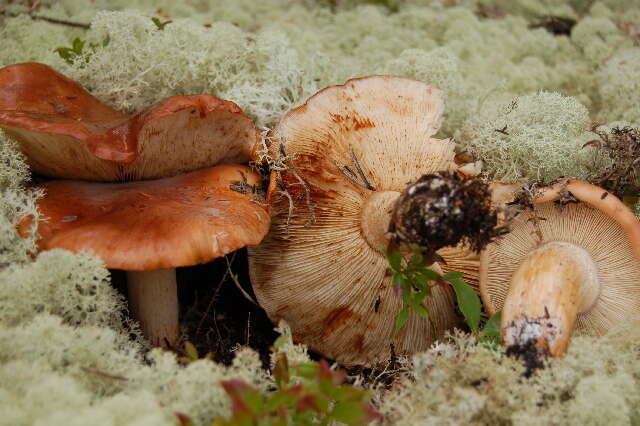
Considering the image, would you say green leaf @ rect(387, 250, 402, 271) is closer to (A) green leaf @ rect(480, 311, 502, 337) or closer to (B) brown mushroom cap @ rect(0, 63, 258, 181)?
(A) green leaf @ rect(480, 311, 502, 337)

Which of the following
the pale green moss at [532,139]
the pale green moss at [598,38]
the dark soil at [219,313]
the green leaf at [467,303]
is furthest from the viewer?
the pale green moss at [598,38]

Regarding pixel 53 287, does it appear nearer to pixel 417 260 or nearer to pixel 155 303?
pixel 155 303

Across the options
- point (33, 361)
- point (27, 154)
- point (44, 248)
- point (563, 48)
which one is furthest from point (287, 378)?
point (563, 48)

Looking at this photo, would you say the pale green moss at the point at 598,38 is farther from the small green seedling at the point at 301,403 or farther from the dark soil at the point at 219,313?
the small green seedling at the point at 301,403

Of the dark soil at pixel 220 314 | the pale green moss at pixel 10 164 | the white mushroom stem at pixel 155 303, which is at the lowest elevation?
the dark soil at pixel 220 314

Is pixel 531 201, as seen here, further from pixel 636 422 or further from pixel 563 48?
pixel 563 48

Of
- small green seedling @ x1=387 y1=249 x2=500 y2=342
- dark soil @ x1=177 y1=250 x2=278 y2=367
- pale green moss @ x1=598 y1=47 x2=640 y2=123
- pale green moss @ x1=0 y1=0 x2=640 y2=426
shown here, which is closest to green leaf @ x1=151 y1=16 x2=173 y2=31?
pale green moss @ x1=0 y1=0 x2=640 y2=426

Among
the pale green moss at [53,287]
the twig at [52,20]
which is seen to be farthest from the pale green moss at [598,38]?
the pale green moss at [53,287]
